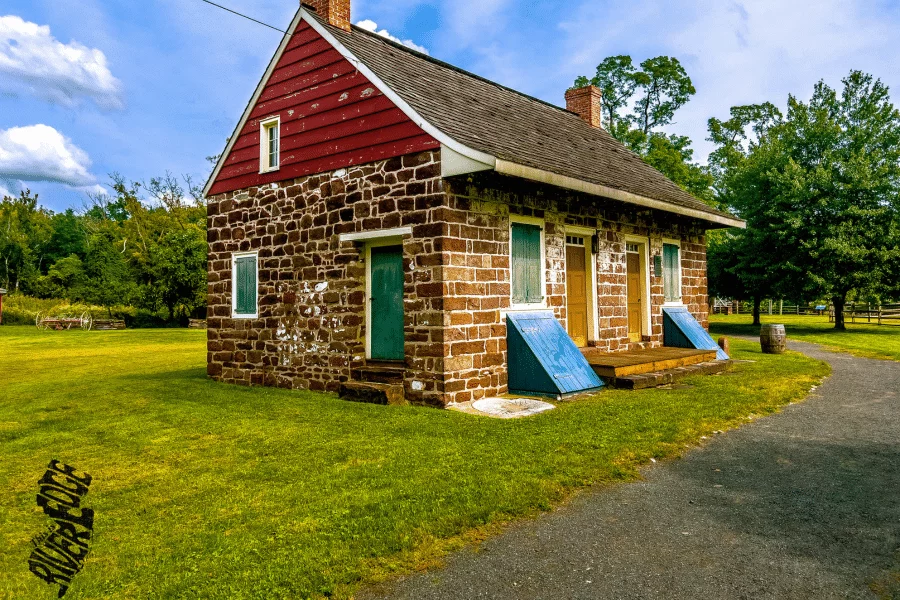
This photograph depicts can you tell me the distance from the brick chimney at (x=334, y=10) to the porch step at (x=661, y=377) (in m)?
8.16

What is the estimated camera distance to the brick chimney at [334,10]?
10844mm

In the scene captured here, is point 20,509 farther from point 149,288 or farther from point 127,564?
point 149,288

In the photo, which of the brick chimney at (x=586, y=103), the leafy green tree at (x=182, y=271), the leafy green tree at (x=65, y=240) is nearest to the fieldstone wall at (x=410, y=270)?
the brick chimney at (x=586, y=103)

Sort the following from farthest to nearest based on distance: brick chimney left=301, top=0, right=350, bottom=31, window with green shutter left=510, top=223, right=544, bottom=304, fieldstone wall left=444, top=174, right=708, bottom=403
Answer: brick chimney left=301, top=0, right=350, bottom=31 → window with green shutter left=510, top=223, right=544, bottom=304 → fieldstone wall left=444, top=174, right=708, bottom=403

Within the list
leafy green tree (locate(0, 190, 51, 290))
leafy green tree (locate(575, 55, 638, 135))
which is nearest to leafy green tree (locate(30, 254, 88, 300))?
leafy green tree (locate(0, 190, 51, 290))

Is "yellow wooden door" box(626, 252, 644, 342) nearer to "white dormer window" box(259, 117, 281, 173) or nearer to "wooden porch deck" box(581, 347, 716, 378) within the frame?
"wooden porch deck" box(581, 347, 716, 378)

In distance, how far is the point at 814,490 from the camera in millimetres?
4777

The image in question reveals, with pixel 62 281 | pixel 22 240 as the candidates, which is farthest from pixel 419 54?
pixel 22 240

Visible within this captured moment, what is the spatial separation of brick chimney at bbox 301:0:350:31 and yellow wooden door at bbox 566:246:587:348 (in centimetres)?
605

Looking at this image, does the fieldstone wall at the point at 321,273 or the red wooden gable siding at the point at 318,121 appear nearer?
the fieldstone wall at the point at 321,273

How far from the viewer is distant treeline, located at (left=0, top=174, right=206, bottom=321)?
33438mm

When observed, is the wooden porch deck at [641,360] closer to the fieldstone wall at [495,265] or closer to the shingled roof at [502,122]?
the fieldstone wall at [495,265]

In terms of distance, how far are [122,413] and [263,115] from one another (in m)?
6.27

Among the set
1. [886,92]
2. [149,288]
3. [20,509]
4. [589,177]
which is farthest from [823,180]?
[149,288]
